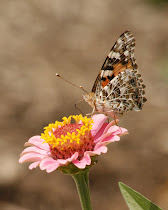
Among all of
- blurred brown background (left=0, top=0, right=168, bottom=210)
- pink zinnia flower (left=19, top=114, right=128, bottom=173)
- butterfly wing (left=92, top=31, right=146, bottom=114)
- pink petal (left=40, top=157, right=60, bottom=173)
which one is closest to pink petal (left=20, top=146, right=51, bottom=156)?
pink zinnia flower (left=19, top=114, right=128, bottom=173)

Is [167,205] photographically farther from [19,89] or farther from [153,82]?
[19,89]

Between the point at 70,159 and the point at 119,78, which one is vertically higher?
the point at 119,78

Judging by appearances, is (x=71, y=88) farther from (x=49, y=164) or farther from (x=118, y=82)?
(x=49, y=164)

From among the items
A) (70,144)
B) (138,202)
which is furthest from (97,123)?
(138,202)

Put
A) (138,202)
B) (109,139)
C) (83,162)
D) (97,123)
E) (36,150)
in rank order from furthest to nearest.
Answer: (97,123) → (36,150) → (109,139) → (83,162) → (138,202)

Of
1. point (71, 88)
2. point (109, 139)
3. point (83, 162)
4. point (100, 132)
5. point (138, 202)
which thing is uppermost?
point (71, 88)

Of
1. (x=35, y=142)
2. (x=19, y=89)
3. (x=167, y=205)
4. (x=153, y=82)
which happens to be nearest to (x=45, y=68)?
(x=19, y=89)

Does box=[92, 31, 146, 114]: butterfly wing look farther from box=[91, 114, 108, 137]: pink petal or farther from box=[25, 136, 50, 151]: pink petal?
box=[25, 136, 50, 151]: pink petal
